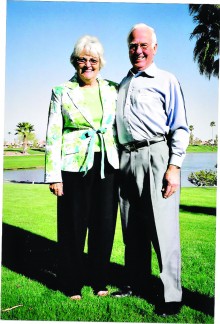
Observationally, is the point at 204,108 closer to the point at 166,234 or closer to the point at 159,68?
the point at 159,68

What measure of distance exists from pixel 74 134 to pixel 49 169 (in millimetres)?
367

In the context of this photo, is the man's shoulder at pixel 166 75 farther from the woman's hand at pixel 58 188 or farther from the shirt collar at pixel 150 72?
the woman's hand at pixel 58 188

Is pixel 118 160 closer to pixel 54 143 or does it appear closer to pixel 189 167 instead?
pixel 54 143

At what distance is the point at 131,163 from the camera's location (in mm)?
3703

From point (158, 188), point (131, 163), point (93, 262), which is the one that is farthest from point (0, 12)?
point (93, 262)

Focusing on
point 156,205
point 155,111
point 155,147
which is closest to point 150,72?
point 155,111

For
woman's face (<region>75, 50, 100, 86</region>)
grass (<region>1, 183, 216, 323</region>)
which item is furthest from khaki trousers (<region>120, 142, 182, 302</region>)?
woman's face (<region>75, 50, 100, 86</region>)

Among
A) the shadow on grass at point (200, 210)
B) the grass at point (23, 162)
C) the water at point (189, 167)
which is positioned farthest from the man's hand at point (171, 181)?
the grass at point (23, 162)

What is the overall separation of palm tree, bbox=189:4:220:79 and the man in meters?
0.52

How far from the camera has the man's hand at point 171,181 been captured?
3.59 metres

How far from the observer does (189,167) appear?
160 inches

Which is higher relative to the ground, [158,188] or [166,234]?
[158,188]

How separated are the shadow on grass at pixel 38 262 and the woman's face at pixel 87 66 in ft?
5.62

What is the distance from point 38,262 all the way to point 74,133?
4.94 ft
